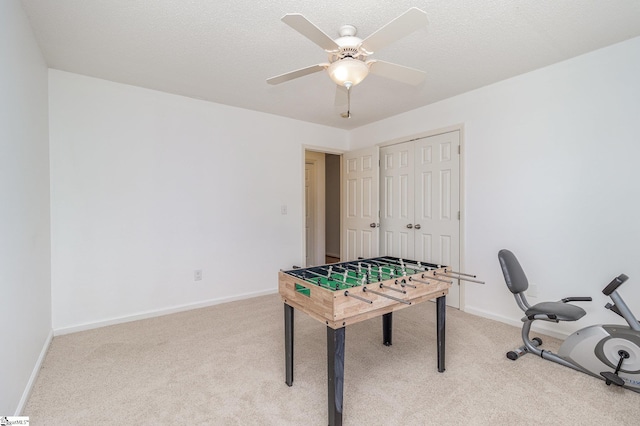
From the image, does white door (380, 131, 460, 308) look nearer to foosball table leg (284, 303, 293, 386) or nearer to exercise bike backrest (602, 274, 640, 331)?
exercise bike backrest (602, 274, 640, 331)

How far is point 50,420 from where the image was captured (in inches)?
64.9

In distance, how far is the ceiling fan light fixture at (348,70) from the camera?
1.71m

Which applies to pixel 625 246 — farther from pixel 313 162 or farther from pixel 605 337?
pixel 313 162

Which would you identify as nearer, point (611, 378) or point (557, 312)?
point (611, 378)

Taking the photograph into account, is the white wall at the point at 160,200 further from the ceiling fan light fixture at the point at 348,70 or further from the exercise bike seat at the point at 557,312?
the exercise bike seat at the point at 557,312

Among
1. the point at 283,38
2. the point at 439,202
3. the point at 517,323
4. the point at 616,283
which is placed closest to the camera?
the point at 616,283

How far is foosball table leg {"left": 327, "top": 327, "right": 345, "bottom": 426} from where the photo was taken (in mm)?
1512

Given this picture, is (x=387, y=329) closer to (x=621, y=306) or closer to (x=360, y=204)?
(x=621, y=306)

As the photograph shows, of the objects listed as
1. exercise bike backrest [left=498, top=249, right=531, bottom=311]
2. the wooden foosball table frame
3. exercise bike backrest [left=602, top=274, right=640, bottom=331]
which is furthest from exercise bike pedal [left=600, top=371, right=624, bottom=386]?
the wooden foosball table frame

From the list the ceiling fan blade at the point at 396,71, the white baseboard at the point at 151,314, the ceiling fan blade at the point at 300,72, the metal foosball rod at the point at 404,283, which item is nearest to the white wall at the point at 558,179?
the ceiling fan blade at the point at 396,71

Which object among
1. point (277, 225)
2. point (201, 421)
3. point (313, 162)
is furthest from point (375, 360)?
point (313, 162)

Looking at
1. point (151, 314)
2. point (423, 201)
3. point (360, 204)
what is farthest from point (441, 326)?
point (151, 314)

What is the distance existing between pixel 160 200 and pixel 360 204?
2711mm

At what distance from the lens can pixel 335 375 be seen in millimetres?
1520
